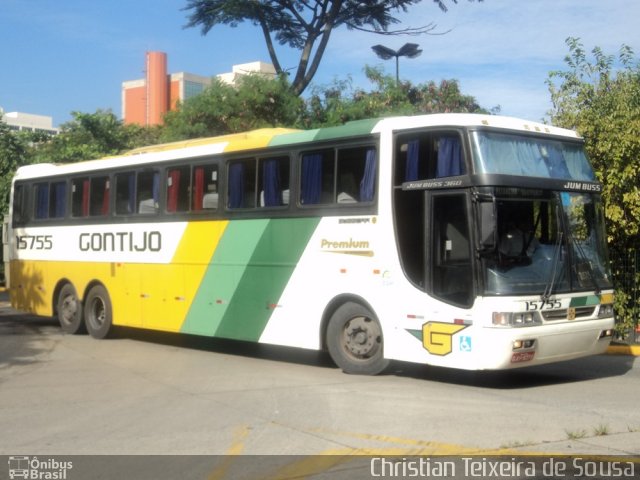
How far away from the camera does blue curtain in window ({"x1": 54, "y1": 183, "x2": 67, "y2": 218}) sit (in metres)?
17.7

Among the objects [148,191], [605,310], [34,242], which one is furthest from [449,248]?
[34,242]

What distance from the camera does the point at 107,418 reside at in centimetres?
898

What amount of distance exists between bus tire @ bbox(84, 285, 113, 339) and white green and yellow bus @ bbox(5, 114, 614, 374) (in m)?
0.94

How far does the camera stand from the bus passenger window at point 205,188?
1402 centimetres

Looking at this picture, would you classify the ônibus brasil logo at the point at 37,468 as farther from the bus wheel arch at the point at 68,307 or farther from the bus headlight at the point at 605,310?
the bus wheel arch at the point at 68,307

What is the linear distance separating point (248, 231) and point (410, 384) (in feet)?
12.3

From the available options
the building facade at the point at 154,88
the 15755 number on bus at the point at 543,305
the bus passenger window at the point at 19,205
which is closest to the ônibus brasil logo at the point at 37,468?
the 15755 number on bus at the point at 543,305

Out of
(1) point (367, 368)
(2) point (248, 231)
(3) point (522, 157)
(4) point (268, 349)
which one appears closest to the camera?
(3) point (522, 157)

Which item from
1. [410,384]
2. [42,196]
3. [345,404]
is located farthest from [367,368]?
[42,196]

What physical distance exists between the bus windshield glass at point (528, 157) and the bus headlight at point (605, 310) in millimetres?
1646

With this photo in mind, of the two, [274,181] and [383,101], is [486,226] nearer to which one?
[274,181]

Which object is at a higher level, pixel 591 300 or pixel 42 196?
pixel 42 196

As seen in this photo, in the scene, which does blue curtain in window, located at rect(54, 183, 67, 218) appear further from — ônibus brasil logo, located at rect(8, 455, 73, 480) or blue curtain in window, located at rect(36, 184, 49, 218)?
ônibus brasil logo, located at rect(8, 455, 73, 480)

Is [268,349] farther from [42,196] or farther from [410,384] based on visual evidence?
[42,196]
